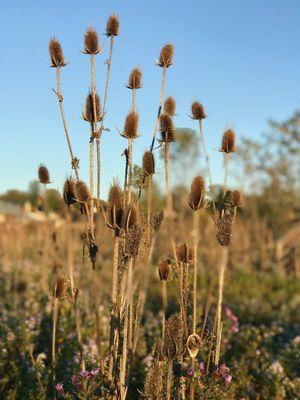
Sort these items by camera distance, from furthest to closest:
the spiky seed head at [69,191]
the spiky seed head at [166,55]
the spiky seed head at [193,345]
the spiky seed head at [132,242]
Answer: the spiky seed head at [166,55] → the spiky seed head at [69,191] → the spiky seed head at [193,345] → the spiky seed head at [132,242]

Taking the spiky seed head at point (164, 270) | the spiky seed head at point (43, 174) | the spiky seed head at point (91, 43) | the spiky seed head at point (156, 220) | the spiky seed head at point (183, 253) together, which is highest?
the spiky seed head at point (91, 43)

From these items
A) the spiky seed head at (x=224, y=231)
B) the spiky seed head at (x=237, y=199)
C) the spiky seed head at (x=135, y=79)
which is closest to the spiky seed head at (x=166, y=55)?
the spiky seed head at (x=135, y=79)

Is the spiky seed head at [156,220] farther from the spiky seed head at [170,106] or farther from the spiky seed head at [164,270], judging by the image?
the spiky seed head at [170,106]

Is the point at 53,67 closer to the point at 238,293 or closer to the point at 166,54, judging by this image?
the point at 166,54

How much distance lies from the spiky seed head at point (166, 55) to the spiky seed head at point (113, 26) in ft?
0.95

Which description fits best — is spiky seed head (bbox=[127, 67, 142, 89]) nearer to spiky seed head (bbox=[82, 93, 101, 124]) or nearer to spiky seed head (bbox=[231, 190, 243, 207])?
spiky seed head (bbox=[82, 93, 101, 124])

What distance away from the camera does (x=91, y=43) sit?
115 inches

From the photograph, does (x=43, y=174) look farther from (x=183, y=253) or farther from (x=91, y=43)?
(x=183, y=253)

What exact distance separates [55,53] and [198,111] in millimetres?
887

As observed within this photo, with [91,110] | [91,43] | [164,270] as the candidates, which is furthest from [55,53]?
[164,270]

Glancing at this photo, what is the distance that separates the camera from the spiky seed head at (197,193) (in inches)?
102

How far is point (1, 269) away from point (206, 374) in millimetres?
8959

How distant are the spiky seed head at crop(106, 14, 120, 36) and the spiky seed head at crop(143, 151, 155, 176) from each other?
2.44ft

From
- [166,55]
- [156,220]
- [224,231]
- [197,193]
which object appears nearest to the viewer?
[197,193]
